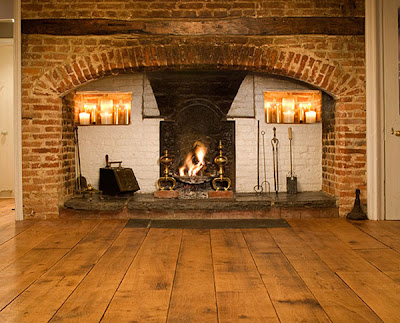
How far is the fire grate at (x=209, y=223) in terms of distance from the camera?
4.58 m

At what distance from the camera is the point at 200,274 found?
116 inches

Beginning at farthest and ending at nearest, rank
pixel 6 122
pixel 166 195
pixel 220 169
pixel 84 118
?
1. pixel 6 122
2. pixel 84 118
3. pixel 220 169
4. pixel 166 195

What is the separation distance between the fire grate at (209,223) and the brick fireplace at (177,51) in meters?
0.85

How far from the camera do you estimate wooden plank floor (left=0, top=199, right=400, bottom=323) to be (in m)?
2.29

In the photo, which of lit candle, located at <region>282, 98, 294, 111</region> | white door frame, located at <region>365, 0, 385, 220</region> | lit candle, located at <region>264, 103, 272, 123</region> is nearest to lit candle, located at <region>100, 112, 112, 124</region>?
lit candle, located at <region>264, 103, 272, 123</region>

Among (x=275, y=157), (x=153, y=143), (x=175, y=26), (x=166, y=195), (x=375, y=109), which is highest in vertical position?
→ (x=175, y=26)

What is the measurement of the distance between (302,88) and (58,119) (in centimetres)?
300

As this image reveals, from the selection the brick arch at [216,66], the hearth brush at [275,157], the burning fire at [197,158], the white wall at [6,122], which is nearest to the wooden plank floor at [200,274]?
the brick arch at [216,66]

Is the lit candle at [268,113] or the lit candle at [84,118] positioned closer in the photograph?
the lit candle at [84,118]

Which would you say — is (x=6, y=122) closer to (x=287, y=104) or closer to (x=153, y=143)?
(x=153, y=143)

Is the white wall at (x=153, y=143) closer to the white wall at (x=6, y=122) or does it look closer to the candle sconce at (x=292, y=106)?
the candle sconce at (x=292, y=106)

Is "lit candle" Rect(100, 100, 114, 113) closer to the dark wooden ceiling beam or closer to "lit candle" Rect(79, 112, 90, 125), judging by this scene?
"lit candle" Rect(79, 112, 90, 125)

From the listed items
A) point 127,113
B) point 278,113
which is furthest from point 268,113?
point 127,113

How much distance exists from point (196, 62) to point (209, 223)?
5.61ft
